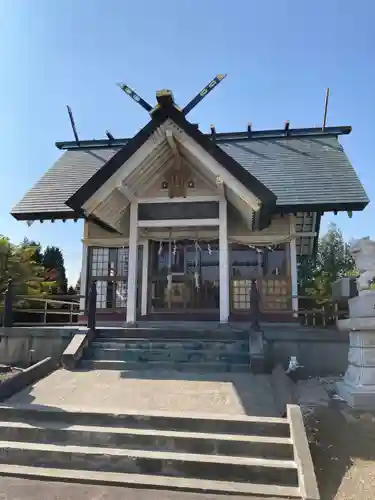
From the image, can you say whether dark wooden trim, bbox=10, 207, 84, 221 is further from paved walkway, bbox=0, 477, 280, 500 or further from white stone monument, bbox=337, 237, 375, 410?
paved walkway, bbox=0, 477, 280, 500

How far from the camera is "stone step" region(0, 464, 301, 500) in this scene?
11.9ft

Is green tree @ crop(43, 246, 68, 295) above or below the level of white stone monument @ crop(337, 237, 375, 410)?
above

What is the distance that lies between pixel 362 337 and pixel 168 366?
10.3 feet

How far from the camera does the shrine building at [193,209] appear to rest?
852 centimetres

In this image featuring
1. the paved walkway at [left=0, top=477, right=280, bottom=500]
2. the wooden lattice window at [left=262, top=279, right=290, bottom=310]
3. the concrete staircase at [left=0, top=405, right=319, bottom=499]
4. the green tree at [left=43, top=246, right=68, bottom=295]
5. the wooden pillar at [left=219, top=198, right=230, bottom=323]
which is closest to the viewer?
the paved walkway at [left=0, top=477, right=280, bottom=500]

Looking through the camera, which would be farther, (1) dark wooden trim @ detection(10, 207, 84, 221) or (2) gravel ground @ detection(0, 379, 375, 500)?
(1) dark wooden trim @ detection(10, 207, 84, 221)

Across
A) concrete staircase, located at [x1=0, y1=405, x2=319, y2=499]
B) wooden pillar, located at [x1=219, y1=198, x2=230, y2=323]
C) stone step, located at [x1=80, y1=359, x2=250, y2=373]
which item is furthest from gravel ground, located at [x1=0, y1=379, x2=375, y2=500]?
wooden pillar, located at [x1=219, y1=198, x2=230, y2=323]

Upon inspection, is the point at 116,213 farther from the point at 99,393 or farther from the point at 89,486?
the point at 89,486

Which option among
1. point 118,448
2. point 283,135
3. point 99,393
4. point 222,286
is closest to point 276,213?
point 222,286

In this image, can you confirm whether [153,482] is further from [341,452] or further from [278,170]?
[278,170]

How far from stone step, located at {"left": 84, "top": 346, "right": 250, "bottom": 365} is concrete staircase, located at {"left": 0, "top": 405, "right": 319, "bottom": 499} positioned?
7.68 ft

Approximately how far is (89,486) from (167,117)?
22.6 ft

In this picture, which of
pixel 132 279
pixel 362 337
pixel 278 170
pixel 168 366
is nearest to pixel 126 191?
pixel 132 279

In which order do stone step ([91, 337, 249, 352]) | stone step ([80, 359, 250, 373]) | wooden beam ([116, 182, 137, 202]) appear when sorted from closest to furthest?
stone step ([80, 359, 250, 373]) → stone step ([91, 337, 249, 352]) → wooden beam ([116, 182, 137, 202])
